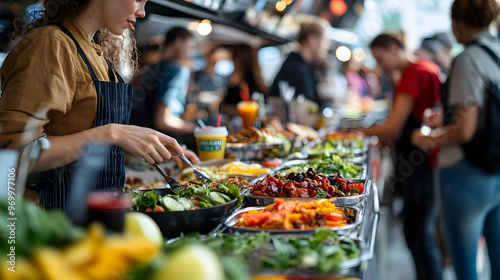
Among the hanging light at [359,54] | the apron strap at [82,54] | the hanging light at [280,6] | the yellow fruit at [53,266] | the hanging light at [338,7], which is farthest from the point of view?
the hanging light at [359,54]

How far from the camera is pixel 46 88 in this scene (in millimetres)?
1758

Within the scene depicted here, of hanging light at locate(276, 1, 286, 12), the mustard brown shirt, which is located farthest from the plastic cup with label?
hanging light at locate(276, 1, 286, 12)

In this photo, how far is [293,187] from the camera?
2127mm

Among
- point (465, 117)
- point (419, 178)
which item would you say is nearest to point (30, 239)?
point (465, 117)

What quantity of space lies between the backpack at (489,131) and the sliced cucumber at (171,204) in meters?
2.03

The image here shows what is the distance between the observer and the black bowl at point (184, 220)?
5.18 feet

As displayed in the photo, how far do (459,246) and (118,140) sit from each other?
7.39 ft

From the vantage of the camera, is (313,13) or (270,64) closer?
(270,64)

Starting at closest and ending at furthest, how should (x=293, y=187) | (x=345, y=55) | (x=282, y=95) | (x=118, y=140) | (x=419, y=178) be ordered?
(x=118, y=140), (x=293, y=187), (x=419, y=178), (x=282, y=95), (x=345, y=55)

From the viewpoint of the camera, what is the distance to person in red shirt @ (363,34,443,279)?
386cm

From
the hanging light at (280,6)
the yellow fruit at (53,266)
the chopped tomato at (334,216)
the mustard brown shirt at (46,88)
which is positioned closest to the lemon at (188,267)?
the yellow fruit at (53,266)

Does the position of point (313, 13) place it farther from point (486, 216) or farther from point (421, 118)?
point (486, 216)

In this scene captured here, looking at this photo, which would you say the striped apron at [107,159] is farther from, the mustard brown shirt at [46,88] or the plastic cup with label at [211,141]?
the plastic cup with label at [211,141]

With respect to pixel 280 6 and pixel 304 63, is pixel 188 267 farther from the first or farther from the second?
pixel 280 6
